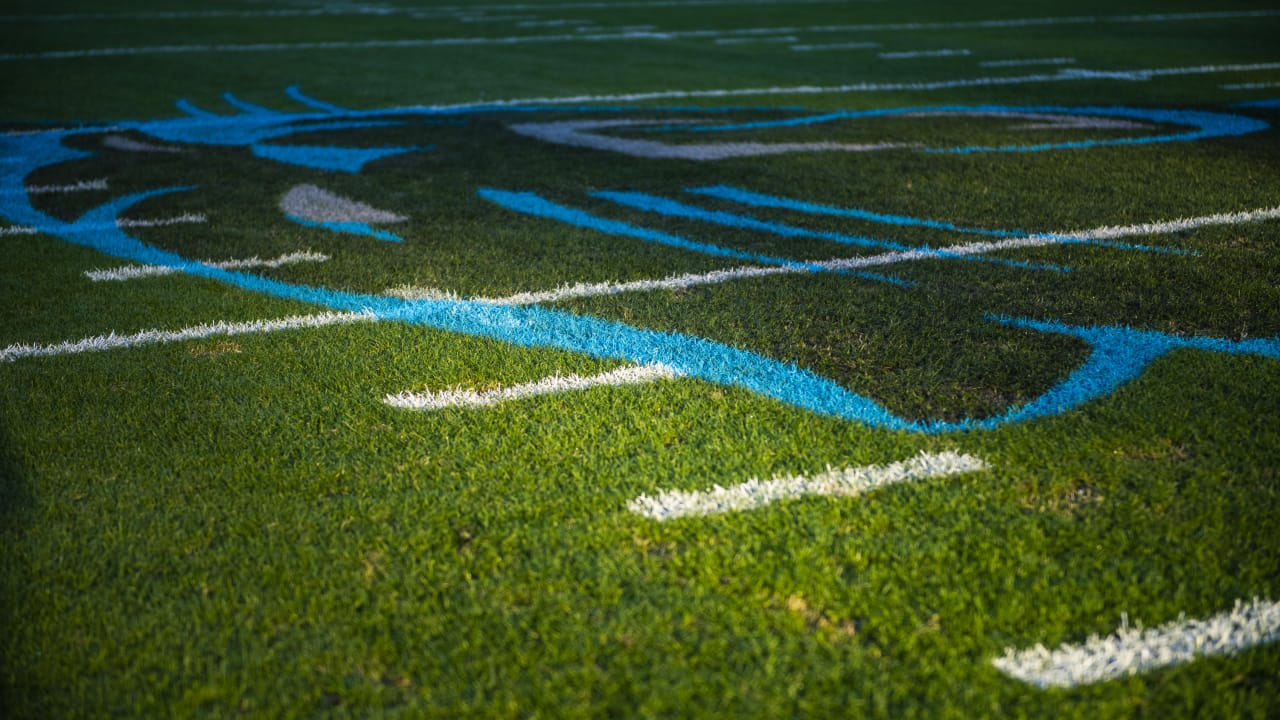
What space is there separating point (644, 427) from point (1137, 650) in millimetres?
1408

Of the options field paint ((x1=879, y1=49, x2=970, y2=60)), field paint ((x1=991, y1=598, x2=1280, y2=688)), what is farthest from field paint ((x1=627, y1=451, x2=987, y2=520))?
field paint ((x1=879, y1=49, x2=970, y2=60))

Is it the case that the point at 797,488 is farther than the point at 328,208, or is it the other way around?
the point at 328,208

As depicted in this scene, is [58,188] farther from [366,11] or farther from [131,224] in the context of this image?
[366,11]

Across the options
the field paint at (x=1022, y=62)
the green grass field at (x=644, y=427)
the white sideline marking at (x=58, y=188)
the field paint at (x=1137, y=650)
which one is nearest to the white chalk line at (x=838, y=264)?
the green grass field at (x=644, y=427)

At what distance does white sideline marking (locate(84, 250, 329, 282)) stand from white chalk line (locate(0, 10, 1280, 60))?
9.95m

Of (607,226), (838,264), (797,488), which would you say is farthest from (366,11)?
(797,488)

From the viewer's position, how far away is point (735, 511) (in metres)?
2.72

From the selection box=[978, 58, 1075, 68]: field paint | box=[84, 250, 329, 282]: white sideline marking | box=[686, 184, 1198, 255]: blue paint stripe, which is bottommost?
box=[84, 250, 329, 282]: white sideline marking

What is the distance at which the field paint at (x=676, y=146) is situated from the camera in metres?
7.46

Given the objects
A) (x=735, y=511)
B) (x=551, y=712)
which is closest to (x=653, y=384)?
(x=735, y=511)

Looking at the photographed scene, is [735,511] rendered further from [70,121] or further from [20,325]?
[70,121]

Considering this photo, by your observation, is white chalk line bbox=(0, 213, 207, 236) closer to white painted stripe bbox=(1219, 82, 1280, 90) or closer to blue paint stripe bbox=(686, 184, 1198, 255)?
blue paint stripe bbox=(686, 184, 1198, 255)

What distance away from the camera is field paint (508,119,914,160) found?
7.46 m

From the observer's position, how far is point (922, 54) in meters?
13.9
